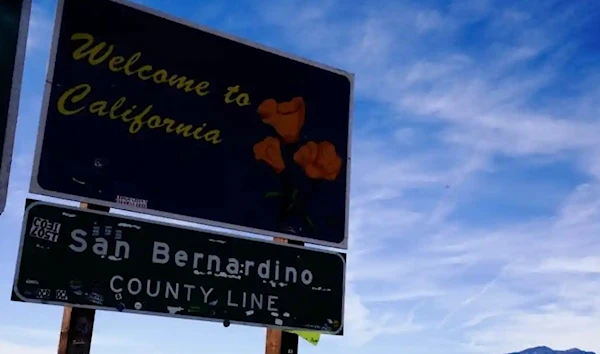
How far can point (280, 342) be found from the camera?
7.37 metres

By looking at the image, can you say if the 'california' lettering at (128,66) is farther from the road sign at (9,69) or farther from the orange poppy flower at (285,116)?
the road sign at (9,69)

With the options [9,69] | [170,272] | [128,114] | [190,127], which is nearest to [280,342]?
[170,272]

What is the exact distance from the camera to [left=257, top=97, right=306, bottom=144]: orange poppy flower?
25.6 ft

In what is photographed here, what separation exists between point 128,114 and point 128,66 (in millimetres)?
465

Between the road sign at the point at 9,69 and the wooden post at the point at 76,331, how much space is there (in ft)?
8.73

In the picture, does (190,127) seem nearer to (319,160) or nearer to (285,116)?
(285,116)

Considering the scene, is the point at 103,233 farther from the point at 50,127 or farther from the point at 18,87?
the point at 18,87

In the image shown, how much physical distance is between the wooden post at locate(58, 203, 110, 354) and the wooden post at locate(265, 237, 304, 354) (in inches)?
75.4

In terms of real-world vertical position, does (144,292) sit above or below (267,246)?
below

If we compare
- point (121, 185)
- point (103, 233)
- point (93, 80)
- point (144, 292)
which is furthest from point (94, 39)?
point (144, 292)

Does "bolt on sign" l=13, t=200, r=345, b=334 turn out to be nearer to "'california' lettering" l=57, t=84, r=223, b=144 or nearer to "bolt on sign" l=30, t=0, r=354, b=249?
"bolt on sign" l=30, t=0, r=354, b=249

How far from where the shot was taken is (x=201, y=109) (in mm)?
7402

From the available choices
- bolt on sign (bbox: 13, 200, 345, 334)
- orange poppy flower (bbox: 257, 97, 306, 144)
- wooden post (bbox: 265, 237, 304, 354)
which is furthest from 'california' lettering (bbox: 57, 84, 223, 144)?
wooden post (bbox: 265, 237, 304, 354)

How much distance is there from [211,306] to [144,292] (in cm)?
64
